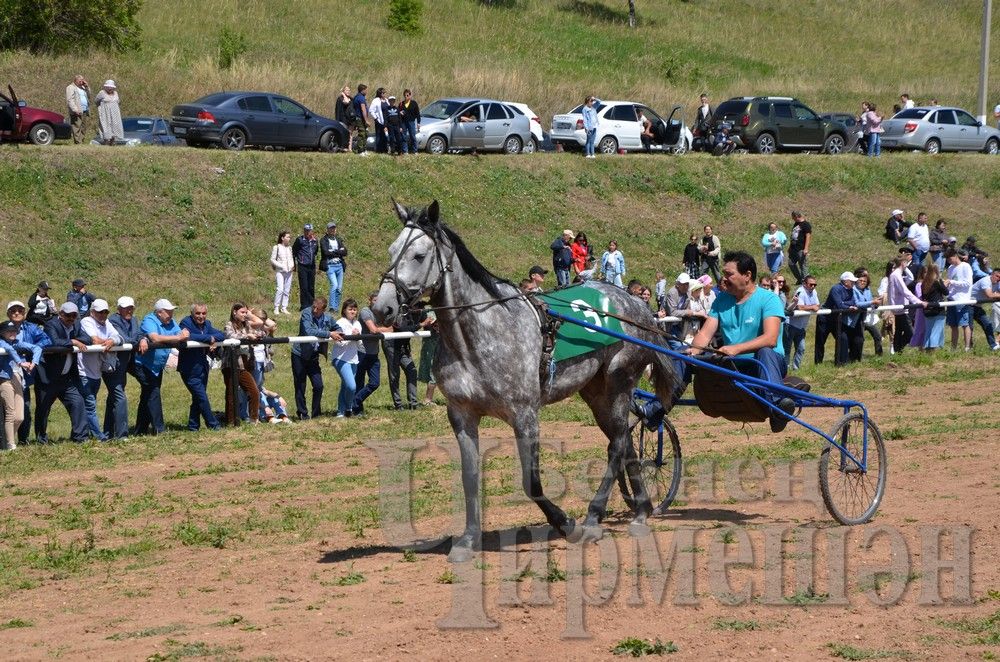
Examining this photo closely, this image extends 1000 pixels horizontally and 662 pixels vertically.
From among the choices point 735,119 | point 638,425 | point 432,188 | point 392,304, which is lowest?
point 638,425

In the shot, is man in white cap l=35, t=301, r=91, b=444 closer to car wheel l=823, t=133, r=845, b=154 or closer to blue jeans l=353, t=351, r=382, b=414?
blue jeans l=353, t=351, r=382, b=414

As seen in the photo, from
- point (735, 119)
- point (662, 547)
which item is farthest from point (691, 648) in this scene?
point (735, 119)

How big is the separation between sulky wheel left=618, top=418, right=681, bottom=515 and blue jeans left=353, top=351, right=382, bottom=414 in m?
7.32

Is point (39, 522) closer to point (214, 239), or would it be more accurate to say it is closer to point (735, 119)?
point (214, 239)

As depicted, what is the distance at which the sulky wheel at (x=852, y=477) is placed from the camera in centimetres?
1127

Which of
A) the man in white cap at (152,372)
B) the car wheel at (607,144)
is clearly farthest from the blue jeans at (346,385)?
Result: the car wheel at (607,144)

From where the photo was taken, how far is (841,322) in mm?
23234

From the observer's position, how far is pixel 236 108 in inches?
1458

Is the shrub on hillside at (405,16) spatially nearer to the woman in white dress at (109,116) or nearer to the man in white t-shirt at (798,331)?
the woman in white dress at (109,116)

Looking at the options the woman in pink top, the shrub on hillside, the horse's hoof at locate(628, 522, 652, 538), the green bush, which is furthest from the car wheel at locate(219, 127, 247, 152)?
the horse's hoof at locate(628, 522, 652, 538)

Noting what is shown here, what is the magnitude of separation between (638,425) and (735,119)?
34.1 metres

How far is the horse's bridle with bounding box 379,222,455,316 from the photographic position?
1007 cm

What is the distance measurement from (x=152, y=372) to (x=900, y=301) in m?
14.4

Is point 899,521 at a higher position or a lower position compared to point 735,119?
lower
